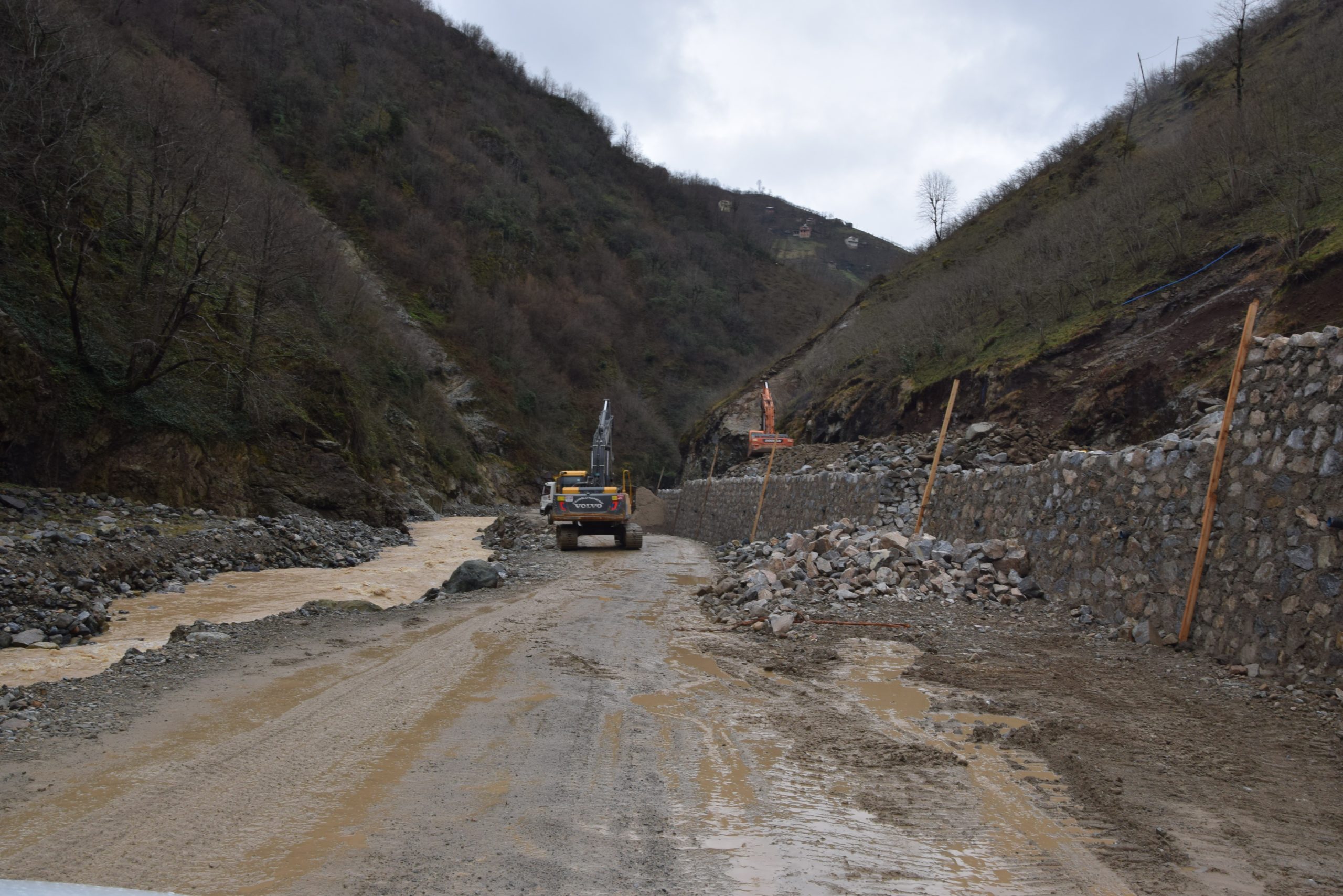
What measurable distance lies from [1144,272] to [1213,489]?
17.8 m

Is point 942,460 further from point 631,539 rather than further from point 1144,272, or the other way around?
point 1144,272

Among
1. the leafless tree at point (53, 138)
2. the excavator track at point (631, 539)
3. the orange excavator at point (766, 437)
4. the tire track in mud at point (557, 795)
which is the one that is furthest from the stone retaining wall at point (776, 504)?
the leafless tree at point (53, 138)

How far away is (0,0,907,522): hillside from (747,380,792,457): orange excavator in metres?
15.0

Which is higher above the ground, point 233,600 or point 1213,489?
point 1213,489

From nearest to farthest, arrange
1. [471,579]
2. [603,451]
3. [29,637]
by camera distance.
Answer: [29,637] < [471,579] < [603,451]

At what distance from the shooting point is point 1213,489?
20.8 feet

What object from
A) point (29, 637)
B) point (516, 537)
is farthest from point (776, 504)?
point (29, 637)

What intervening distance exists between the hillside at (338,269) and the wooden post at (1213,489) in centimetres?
1772

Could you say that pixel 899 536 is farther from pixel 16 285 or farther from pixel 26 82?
pixel 26 82

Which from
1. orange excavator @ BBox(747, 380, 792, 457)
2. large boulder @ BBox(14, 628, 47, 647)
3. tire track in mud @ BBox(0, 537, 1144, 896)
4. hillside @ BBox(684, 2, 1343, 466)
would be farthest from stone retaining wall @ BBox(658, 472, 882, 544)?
large boulder @ BBox(14, 628, 47, 647)

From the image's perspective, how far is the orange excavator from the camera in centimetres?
3366

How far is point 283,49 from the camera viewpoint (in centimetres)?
6600

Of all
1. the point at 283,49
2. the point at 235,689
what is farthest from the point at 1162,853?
the point at 283,49

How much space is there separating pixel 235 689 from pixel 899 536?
850cm
